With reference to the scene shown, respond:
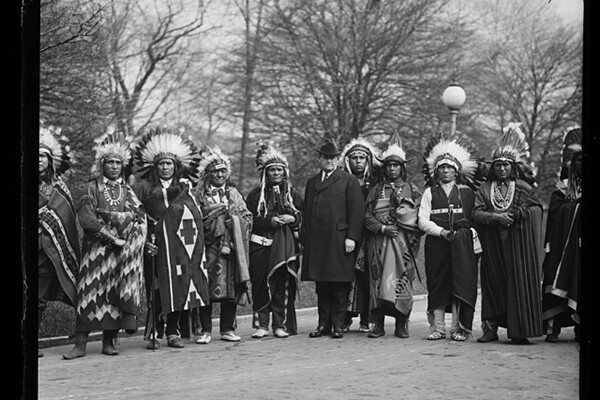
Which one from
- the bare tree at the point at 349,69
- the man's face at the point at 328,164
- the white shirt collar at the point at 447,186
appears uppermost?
the bare tree at the point at 349,69

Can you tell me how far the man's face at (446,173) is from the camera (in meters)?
11.0

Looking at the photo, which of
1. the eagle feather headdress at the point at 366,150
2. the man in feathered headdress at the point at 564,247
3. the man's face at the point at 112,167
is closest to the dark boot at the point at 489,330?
the man in feathered headdress at the point at 564,247

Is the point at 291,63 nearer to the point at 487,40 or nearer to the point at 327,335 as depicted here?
the point at 487,40

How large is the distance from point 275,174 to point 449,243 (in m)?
2.18

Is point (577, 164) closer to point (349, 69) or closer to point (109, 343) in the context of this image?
point (109, 343)

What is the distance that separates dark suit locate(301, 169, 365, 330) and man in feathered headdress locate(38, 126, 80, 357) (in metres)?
2.80

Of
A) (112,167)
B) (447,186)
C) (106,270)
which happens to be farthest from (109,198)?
(447,186)

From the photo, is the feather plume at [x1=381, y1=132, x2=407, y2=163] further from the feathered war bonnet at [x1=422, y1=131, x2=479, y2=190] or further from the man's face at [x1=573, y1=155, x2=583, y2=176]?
the man's face at [x1=573, y1=155, x2=583, y2=176]

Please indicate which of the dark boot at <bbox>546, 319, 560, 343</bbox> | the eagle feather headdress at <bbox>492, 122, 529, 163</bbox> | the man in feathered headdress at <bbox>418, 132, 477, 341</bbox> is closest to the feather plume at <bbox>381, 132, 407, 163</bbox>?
the man in feathered headdress at <bbox>418, 132, 477, 341</bbox>

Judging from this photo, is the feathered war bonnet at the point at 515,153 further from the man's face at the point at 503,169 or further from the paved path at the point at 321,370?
the paved path at the point at 321,370

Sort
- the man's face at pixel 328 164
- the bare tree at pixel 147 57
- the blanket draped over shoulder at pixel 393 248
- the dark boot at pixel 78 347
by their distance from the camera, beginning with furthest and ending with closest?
the bare tree at pixel 147 57
the man's face at pixel 328 164
the blanket draped over shoulder at pixel 393 248
the dark boot at pixel 78 347

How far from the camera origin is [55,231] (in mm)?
9883

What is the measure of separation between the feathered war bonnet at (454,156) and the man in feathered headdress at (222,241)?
2.22 m
